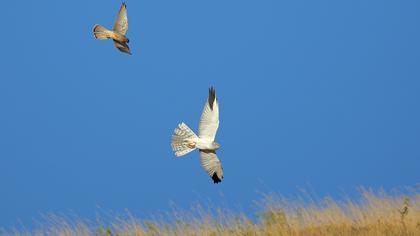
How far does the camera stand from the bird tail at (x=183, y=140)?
10539 mm

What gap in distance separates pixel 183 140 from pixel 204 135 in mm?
259

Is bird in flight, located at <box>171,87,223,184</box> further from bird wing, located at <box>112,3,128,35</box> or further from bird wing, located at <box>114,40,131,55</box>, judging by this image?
bird wing, located at <box>112,3,128,35</box>

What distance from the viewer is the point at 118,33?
11.0 meters

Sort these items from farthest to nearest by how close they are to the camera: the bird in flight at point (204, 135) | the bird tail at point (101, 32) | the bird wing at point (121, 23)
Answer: the bird wing at point (121, 23), the bird tail at point (101, 32), the bird in flight at point (204, 135)

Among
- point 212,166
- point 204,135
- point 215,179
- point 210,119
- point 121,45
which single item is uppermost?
point 121,45

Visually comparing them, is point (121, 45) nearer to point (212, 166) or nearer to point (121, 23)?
point (121, 23)

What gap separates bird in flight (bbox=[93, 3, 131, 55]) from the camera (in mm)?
10898

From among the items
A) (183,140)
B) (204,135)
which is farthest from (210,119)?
(183,140)

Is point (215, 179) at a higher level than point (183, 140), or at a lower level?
lower

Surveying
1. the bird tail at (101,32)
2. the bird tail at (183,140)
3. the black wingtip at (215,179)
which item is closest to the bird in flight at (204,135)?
the bird tail at (183,140)

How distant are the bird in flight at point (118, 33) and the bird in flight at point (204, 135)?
1.17 m

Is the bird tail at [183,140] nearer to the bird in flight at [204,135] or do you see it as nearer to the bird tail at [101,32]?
the bird in flight at [204,135]

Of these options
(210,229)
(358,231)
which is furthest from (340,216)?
(210,229)

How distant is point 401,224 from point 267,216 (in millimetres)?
1860
